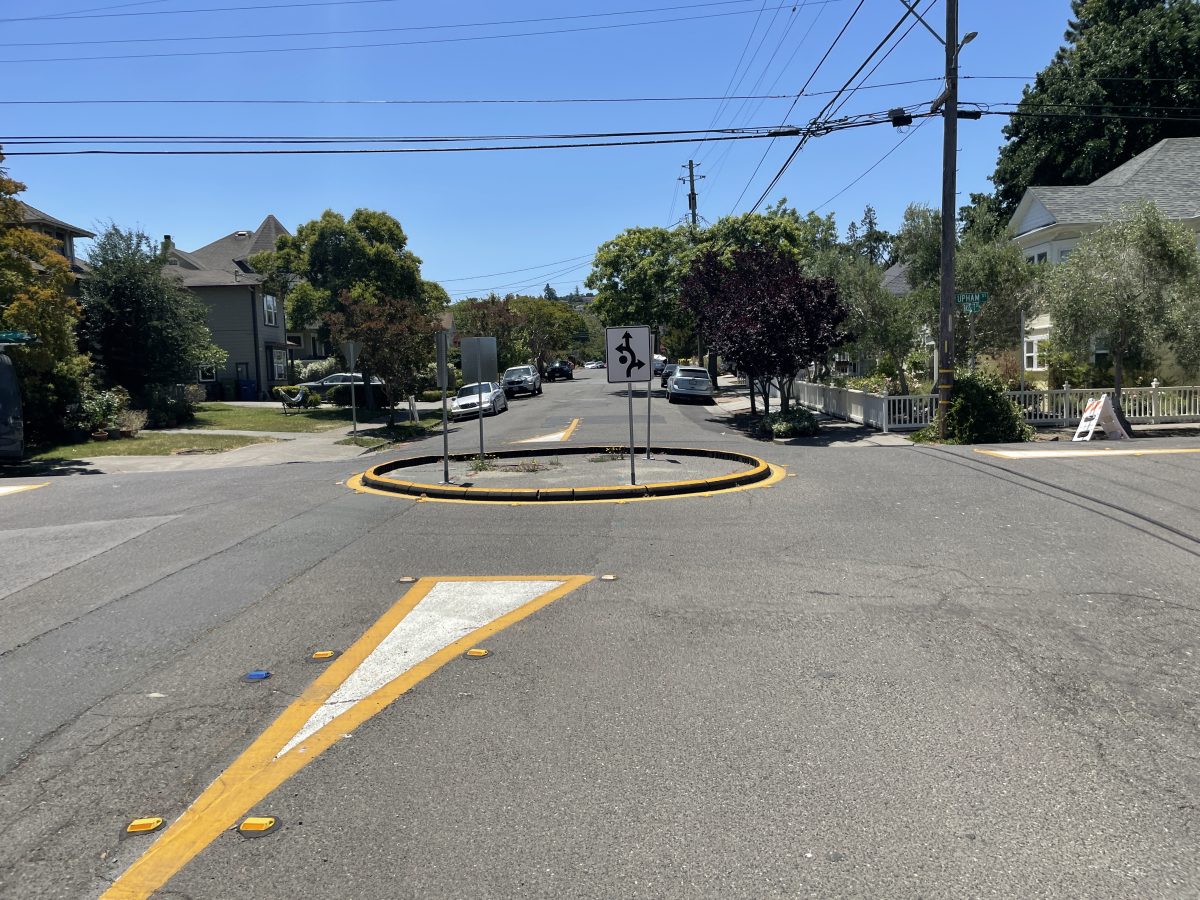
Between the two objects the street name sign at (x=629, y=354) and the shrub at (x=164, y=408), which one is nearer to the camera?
the street name sign at (x=629, y=354)

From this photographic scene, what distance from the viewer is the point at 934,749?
408 centimetres

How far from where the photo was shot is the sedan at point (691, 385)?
36.5 m

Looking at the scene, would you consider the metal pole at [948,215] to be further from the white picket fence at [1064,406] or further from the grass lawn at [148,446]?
the grass lawn at [148,446]

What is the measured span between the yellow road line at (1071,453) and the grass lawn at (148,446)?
61.5 ft

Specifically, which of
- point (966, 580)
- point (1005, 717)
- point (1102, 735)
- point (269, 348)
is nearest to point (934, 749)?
point (1005, 717)

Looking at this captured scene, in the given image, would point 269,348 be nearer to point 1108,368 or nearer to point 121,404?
point 121,404

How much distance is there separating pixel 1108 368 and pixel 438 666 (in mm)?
25089

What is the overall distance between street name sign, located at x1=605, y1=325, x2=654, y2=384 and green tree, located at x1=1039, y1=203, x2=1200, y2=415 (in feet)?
35.6

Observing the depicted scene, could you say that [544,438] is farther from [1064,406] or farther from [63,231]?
[63,231]

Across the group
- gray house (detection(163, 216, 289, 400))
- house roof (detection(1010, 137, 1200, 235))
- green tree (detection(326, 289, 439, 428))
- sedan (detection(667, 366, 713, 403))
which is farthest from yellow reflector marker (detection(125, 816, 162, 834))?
gray house (detection(163, 216, 289, 400))

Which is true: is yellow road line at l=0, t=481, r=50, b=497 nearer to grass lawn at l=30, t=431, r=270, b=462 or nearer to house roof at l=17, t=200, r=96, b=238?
grass lawn at l=30, t=431, r=270, b=462

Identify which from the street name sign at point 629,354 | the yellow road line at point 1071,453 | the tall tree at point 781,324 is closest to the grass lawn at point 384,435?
the tall tree at point 781,324

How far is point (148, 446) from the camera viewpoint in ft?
73.7

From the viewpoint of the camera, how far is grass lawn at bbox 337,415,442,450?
80.1ft
